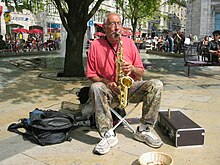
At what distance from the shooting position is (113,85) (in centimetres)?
345

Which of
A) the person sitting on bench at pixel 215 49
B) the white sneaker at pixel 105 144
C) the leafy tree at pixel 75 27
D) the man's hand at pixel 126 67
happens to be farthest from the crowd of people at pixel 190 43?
the white sneaker at pixel 105 144

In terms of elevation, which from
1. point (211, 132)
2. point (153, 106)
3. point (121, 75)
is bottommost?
point (211, 132)

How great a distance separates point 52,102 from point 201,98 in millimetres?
3080

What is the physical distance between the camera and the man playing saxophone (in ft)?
11.3

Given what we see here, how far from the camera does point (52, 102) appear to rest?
5840 mm

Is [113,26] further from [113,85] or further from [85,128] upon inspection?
[85,128]

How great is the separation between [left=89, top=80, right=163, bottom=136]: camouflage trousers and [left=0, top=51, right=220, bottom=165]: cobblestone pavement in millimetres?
341

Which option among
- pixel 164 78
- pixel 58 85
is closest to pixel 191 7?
pixel 164 78

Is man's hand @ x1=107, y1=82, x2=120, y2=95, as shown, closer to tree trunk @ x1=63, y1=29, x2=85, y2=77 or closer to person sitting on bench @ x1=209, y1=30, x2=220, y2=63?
tree trunk @ x1=63, y1=29, x2=85, y2=77

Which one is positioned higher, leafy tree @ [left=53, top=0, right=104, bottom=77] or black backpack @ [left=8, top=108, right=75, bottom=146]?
leafy tree @ [left=53, top=0, right=104, bottom=77]

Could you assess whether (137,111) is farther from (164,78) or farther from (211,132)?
(164,78)

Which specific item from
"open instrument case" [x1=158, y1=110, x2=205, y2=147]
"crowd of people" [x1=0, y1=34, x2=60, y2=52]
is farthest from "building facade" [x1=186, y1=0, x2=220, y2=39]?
"open instrument case" [x1=158, y1=110, x2=205, y2=147]

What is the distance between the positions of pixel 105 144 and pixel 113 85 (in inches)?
27.2

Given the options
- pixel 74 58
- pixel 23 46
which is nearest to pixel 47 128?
pixel 74 58
